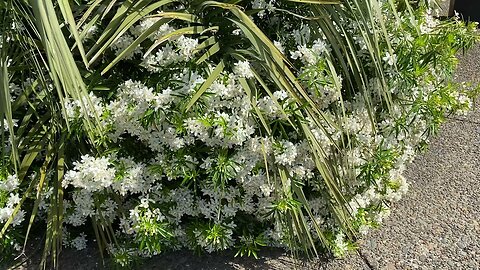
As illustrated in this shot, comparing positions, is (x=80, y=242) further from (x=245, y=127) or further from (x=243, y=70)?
(x=243, y=70)

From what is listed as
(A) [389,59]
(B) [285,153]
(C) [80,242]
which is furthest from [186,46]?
(C) [80,242]

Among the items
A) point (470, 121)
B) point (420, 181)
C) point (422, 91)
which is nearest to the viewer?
Answer: point (422, 91)

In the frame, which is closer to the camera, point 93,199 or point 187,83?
point 187,83

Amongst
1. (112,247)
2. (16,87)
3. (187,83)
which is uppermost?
(16,87)

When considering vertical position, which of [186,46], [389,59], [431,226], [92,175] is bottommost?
[431,226]

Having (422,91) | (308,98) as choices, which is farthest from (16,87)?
(422,91)

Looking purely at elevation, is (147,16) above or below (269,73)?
above

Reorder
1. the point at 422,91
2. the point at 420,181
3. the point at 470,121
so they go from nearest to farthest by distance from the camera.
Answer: the point at 422,91
the point at 420,181
the point at 470,121

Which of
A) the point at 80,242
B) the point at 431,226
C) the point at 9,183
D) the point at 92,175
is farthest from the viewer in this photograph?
the point at 431,226

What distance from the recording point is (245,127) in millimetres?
2189

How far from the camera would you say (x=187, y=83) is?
2.17m

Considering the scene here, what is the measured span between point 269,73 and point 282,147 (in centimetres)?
28

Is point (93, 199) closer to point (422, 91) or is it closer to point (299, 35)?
point (299, 35)

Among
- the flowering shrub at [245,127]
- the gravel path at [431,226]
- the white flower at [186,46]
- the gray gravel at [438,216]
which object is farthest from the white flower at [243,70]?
the gray gravel at [438,216]
